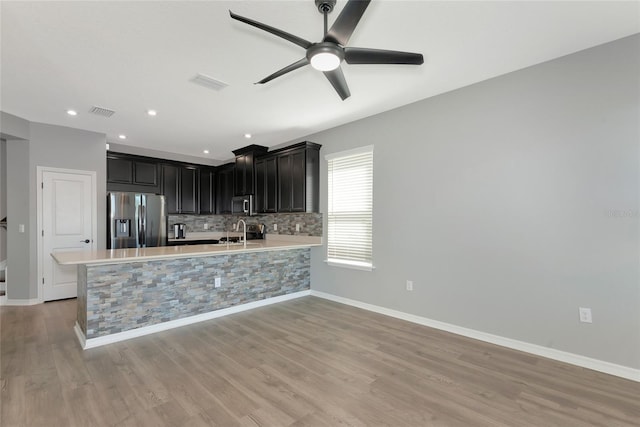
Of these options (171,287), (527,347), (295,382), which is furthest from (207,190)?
(527,347)

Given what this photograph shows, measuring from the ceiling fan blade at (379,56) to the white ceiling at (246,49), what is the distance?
0.32 m

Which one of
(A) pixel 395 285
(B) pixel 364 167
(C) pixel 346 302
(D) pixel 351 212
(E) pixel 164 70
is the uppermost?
(E) pixel 164 70

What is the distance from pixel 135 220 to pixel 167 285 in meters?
2.23


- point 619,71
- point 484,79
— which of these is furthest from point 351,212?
point 619,71

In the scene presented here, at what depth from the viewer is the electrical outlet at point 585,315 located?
8.36 ft

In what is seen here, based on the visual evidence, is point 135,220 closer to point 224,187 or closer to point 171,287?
point 224,187

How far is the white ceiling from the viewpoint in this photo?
81.7 inches

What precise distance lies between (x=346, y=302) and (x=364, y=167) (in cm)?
202

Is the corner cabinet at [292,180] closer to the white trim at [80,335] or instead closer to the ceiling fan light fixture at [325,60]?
the ceiling fan light fixture at [325,60]

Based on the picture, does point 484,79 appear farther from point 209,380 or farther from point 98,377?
point 98,377

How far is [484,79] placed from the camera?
123 inches

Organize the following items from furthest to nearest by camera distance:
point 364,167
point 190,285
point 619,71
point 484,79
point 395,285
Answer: point 364,167 < point 395,285 < point 190,285 < point 484,79 < point 619,71

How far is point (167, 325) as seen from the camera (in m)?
3.45

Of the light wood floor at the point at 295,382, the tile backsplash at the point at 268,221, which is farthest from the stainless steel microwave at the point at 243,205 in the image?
the light wood floor at the point at 295,382
